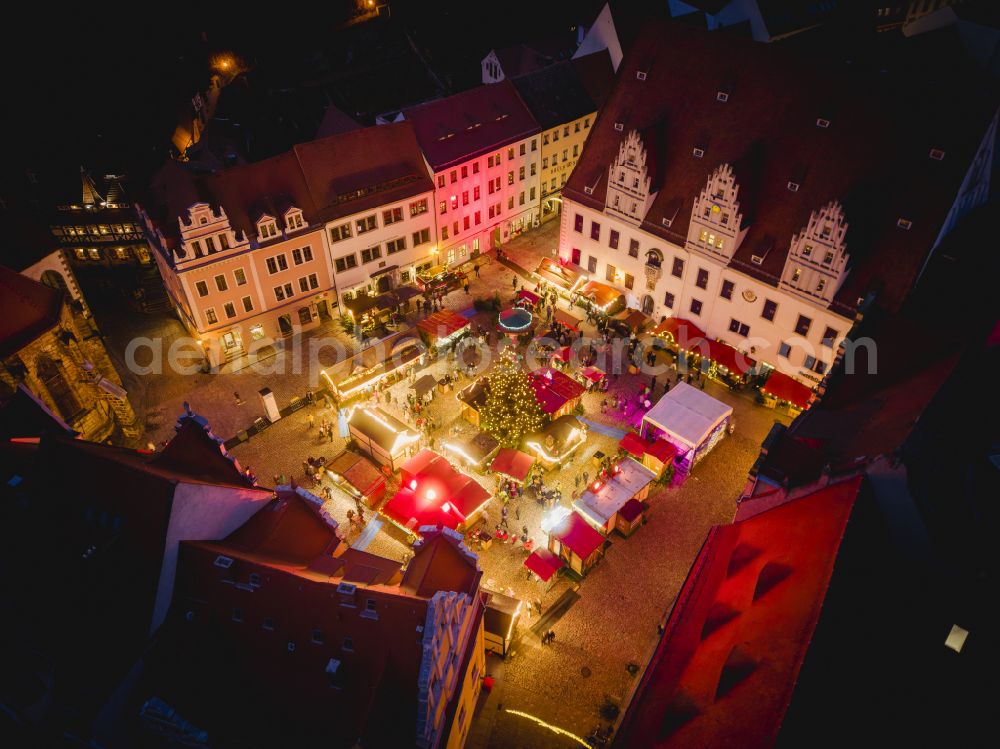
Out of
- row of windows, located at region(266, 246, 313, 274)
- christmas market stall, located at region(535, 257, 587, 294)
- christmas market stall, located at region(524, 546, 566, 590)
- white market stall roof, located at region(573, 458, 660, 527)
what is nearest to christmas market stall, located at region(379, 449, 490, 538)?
christmas market stall, located at region(524, 546, 566, 590)

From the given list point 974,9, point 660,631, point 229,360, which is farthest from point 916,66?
point 229,360

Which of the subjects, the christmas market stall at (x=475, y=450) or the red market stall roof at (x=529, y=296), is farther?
the red market stall roof at (x=529, y=296)

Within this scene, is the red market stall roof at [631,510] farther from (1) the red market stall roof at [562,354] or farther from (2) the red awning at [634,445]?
(1) the red market stall roof at [562,354]

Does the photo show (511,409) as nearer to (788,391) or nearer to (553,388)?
(553,388)

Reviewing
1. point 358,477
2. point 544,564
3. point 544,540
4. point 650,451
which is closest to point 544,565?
point 544,564

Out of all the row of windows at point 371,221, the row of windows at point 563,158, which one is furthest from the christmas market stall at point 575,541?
the row of windows at point 563,158

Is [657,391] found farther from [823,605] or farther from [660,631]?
[823,605]
